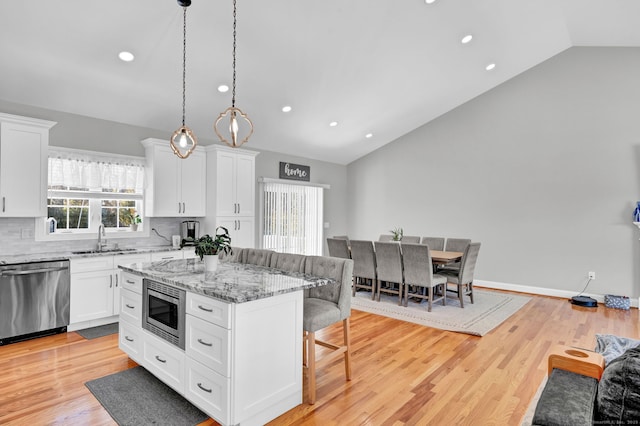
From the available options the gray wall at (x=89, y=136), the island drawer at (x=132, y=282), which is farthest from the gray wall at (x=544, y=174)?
the island drawer at (x=132, y=282)

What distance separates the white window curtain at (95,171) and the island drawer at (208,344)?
3.24 meters

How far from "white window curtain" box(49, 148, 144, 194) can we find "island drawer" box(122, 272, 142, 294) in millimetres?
2092

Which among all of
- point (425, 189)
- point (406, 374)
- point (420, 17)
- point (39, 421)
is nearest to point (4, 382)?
point (39, 421)

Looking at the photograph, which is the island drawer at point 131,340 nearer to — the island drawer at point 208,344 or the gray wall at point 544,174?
the island drawer at point 208,344

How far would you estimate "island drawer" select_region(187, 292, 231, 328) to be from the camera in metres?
2.11

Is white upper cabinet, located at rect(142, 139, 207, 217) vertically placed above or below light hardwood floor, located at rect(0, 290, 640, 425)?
above

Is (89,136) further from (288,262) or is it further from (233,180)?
(288,262)

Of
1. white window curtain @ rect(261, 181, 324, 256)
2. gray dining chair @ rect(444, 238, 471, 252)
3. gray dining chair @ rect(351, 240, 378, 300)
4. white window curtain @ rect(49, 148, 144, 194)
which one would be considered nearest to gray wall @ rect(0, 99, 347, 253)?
white window curtain @ rect(49, 148, 144, 194)

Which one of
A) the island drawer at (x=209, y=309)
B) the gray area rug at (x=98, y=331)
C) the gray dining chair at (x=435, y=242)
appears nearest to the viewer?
the island drawer at (x=209, y=309)

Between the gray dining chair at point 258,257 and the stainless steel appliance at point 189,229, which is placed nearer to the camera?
the gray dining chair at point 258,257

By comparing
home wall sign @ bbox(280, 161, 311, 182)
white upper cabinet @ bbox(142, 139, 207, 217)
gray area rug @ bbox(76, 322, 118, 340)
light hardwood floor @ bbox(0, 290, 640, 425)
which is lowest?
light hardwood floor @ bbox(0, 290, 640, 425)

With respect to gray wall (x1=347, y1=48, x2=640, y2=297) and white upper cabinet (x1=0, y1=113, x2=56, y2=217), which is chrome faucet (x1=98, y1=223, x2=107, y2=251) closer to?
white upper cabinet (x1=0, y1=113, x2=56, y2=217)

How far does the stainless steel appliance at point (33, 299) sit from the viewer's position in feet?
11.9

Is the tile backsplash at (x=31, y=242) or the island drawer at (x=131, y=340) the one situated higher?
the tile backsplash at (x=31, y=242)
